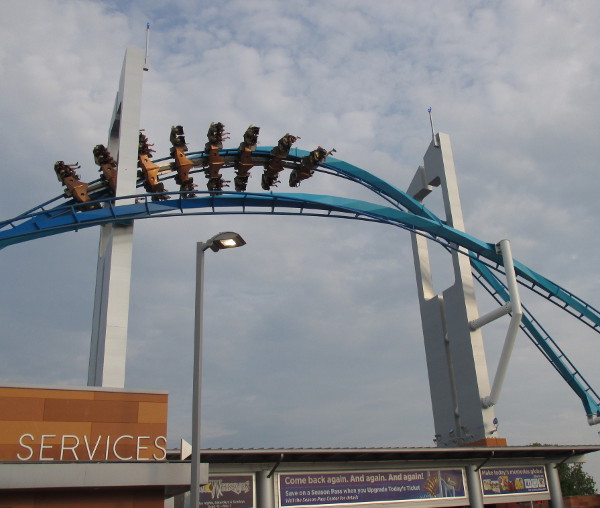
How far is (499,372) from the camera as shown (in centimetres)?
3300

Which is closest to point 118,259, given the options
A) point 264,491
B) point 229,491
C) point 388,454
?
point 229,491

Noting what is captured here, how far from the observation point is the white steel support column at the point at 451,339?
35.1 m

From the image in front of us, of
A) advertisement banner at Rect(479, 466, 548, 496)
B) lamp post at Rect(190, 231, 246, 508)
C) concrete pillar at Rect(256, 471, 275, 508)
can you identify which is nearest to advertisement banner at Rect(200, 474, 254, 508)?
concrete pillar at Rect(256, 471, 275, 508)

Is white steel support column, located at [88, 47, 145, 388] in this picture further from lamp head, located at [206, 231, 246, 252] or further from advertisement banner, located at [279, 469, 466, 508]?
lamp head, located at [206, 231, 246, 252]

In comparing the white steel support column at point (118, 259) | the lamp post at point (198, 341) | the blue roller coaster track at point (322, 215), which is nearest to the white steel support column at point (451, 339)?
the blue roller coaster track at point (322, 215)

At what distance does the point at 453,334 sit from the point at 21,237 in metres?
23.4

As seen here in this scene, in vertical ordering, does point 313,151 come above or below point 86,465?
above

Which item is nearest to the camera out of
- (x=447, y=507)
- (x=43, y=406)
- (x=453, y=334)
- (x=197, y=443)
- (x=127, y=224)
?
(x=197, y=443)

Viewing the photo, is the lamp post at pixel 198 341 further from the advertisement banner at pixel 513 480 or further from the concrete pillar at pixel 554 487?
the concrete pillar at pixel 554 487

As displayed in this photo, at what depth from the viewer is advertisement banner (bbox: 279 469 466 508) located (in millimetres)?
22031

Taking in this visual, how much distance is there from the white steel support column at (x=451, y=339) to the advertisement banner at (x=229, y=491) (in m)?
16.7

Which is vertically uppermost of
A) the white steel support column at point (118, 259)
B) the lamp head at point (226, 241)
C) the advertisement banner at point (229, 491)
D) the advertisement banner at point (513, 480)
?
the white steel support column at point (118, 259)

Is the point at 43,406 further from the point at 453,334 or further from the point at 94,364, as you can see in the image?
the point at 453,334

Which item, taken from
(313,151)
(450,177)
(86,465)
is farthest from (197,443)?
(450,177)
